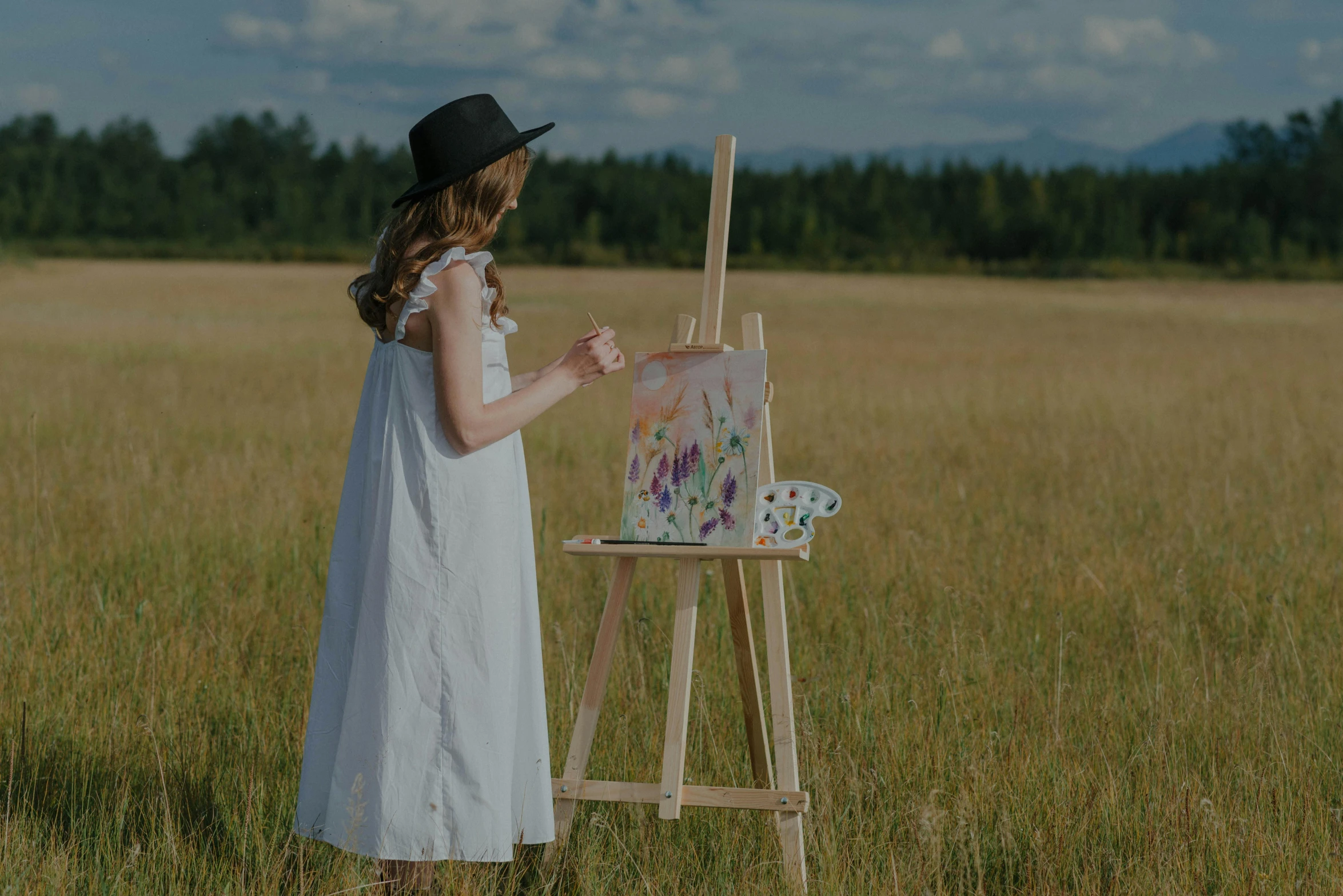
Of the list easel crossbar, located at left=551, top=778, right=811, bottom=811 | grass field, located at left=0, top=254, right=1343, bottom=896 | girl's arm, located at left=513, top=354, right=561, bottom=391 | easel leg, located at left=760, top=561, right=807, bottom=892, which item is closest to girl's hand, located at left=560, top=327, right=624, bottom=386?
girl's arm, located at left=513, top=354, right=561, bottom=391

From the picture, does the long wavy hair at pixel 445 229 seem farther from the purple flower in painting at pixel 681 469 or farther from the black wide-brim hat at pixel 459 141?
the purple flower in painting at pixel 681 469

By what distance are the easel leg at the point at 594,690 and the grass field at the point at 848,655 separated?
0.11 meters

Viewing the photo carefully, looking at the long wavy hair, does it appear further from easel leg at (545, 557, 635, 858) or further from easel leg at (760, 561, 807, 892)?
easel leg at (760, 561, 807, 892)

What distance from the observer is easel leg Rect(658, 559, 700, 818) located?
352 centimetres

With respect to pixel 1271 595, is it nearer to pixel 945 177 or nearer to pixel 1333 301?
pixel 1333 301

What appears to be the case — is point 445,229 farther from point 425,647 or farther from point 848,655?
point 848,655

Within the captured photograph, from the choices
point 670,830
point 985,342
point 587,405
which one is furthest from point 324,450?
point 985,342

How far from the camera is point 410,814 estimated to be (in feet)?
10.2

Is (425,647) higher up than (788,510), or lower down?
lower down

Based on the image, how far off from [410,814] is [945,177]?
338 feet

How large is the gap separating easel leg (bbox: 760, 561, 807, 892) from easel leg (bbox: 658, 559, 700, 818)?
228 mm

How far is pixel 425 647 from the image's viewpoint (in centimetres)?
309

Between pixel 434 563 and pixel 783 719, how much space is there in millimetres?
1149

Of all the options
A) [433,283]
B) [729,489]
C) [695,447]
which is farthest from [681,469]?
[433,283]
